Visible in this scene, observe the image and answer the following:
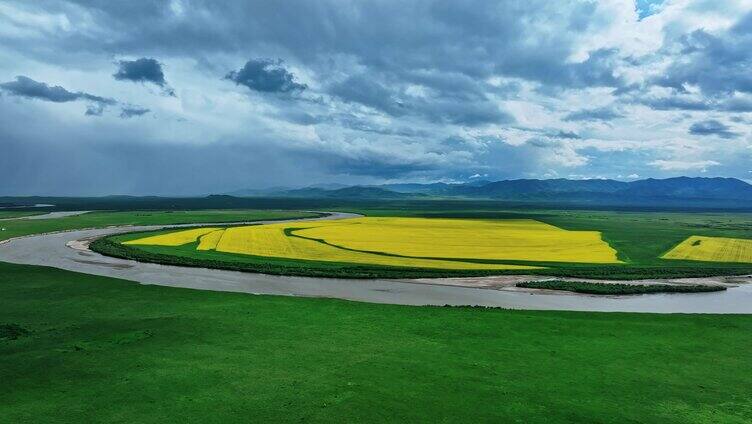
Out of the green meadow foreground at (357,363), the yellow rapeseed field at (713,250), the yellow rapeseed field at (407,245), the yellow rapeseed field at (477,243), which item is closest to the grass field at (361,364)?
the green meadow foreground at (357,363)

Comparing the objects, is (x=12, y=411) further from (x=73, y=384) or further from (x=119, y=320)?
(x=119, y=320)

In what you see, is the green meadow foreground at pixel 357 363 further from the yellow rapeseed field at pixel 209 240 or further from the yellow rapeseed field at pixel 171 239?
the yellow rapeseed field at pixel 171 239

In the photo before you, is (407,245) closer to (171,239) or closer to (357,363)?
(171,239)

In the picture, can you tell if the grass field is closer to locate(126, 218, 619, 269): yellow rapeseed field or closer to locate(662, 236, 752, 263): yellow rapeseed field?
locate(126, 218, 619, 269): yellow rapeseed field

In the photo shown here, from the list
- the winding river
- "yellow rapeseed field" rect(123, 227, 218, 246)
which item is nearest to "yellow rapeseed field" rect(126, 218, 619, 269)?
"yellow rapeseed field" rect(123, 227, 218, 246)

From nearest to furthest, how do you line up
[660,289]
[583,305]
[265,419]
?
[265,419]
[583,305]
[660,289]

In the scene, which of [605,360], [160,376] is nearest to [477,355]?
[605,360]
